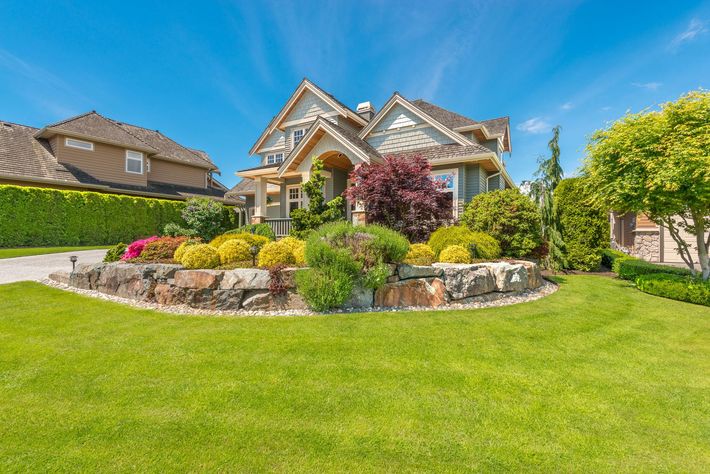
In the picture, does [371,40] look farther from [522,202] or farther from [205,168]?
[205,168]

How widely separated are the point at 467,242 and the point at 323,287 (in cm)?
469

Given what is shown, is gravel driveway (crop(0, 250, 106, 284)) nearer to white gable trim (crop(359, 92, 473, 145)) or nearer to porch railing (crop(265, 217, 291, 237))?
porch railing (crop(265, 217, 291, 237))

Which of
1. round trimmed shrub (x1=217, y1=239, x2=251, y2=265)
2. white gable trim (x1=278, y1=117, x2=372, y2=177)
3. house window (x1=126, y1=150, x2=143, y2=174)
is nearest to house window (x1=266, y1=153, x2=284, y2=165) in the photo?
white gable trim (x1=278, y1=117, x2=372, y2=177)

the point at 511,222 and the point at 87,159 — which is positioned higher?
the point at 87,159

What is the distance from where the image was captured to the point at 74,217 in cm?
1579

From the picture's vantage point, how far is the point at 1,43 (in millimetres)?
11805

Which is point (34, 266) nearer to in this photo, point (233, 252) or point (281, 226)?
point (233, 252)

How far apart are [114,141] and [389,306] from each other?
2274 centimetres

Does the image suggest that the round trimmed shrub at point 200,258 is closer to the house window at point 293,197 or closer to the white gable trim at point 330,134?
the white gable trim at point 330,134

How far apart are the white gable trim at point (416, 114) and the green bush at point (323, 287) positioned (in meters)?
10.4

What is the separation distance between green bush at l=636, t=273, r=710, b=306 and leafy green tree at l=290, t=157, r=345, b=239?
1023cm

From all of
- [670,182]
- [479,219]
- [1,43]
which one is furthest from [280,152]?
[670,182]

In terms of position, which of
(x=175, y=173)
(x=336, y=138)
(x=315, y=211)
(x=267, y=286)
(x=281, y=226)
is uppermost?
(x=175, y=173)

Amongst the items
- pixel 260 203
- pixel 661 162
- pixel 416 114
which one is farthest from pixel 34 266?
pixel 661 162
